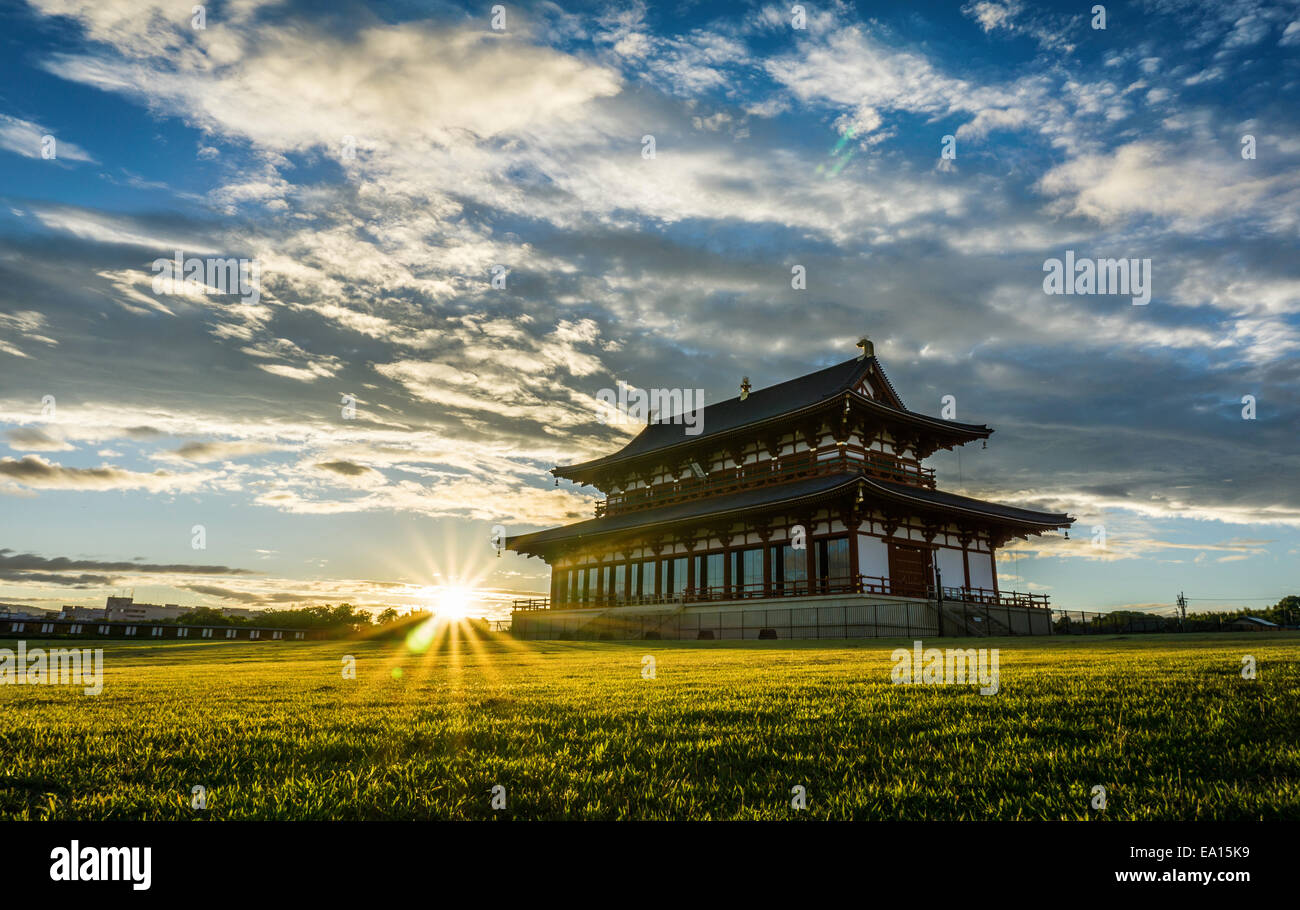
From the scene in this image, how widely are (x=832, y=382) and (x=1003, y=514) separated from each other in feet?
37.9

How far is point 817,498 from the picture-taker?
32.7 metres

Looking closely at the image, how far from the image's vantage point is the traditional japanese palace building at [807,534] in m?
33.8

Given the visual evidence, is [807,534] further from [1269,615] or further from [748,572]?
[1269,615]

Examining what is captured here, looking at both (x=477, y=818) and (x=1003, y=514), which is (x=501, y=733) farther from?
(x=1003, y=514)

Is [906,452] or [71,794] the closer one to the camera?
[71,794]

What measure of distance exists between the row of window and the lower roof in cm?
272

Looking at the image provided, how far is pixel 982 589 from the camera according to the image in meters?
37.9

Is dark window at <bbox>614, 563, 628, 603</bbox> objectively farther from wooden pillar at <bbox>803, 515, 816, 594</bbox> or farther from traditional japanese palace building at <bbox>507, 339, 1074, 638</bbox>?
wooden pillar at <bbox>803, 515, 816, 594</bbox>

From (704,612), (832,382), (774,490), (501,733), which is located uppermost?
(832,382)

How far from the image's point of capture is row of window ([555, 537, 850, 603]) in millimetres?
35719

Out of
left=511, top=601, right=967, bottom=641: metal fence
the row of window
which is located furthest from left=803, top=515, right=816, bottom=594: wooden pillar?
left=511, top=601, right=967, bottom=641: metal fence

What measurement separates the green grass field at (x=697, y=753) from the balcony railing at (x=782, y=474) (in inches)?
1151
